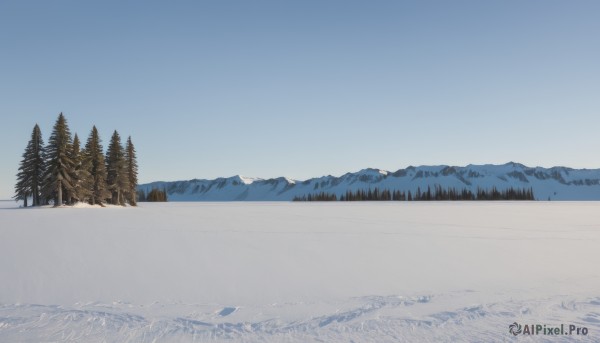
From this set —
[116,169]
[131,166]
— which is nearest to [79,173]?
[116,169]

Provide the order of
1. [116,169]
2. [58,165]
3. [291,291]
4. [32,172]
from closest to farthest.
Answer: [291,291], [58,165], [32,172], [116,169]

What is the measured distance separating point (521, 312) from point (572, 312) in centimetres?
87

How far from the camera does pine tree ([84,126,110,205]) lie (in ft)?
204

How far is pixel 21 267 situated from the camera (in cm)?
1062

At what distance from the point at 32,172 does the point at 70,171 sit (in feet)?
30.5

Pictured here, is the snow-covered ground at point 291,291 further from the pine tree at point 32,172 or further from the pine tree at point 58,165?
the pine tree at point 32,172

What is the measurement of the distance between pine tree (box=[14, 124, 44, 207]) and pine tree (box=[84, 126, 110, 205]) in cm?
651

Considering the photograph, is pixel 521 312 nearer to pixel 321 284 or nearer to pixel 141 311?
pixel 321 284

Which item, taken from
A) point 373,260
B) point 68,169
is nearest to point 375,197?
point 68,169

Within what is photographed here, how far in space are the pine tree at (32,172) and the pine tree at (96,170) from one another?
21.4 ft

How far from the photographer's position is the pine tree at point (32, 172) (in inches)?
2391

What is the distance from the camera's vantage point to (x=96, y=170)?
6372cm

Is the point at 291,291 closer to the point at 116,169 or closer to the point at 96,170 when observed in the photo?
the point at 96,170

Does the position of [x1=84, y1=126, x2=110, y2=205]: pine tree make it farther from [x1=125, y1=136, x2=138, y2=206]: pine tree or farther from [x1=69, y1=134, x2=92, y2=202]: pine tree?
[x1=125, y1=136, x2=138, y2=206]: pine tree
